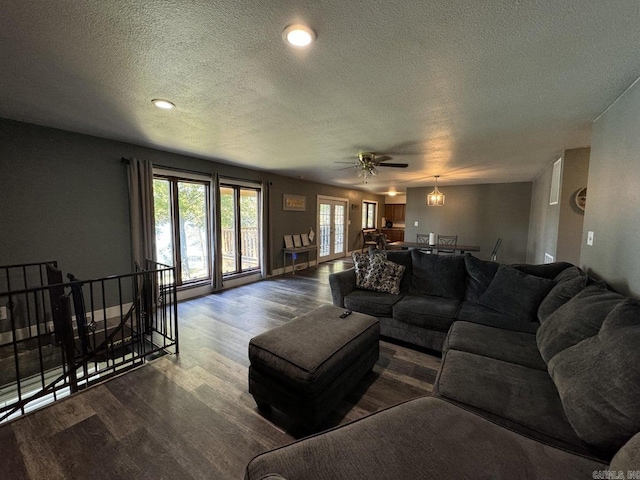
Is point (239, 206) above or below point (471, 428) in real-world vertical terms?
above

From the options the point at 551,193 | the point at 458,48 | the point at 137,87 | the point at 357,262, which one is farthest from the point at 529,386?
the point at 551,193

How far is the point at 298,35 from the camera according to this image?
1.40 meters

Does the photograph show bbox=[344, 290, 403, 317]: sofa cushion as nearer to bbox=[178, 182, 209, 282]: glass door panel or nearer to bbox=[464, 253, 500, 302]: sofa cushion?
bbox=[464, 253, 500, 302]: sofa cushion

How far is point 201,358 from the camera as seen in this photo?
258 centimetres

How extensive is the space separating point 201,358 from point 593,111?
4441 mm

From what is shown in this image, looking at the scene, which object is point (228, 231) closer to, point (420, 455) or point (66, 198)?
point (66, 198)

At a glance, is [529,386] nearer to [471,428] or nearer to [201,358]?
[471,428]

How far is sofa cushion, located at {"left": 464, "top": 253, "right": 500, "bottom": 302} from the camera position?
9.32ft

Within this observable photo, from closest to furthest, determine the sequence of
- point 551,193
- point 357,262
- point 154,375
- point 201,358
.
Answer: point 154,375 → point 201,358 → point 357,262 → point 551,193

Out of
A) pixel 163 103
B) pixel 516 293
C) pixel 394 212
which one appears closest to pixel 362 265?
pixel 516 293

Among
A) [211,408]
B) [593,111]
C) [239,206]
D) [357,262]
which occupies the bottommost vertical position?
[211,408]

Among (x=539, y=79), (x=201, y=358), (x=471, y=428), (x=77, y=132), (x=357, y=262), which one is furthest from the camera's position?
(x=357, y=262)

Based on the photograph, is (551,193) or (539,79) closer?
(539,79)

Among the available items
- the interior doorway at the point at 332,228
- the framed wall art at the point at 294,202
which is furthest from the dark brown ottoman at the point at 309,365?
the interior doorway at the point at 332,228
